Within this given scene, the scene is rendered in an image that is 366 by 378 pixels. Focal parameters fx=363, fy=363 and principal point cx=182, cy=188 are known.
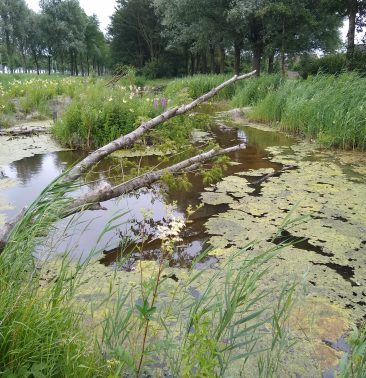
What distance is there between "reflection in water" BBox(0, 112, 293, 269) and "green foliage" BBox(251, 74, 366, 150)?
1.80 ft

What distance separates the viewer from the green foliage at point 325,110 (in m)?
5.51

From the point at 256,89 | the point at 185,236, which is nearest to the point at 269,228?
the point at 185,236

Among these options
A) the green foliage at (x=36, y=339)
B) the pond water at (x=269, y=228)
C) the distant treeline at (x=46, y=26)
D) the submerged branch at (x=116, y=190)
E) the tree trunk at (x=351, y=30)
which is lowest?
the pond water at (x=269, y=228)

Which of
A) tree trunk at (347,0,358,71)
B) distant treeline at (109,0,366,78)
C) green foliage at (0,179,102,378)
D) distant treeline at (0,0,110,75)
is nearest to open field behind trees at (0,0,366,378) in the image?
green foliage at (0,179,102,378)

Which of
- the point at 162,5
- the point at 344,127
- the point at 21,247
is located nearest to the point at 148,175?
the point at 21,247

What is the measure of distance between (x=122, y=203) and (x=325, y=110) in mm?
4086

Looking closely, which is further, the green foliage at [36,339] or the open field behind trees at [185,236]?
the open field behind trees at [185,236]

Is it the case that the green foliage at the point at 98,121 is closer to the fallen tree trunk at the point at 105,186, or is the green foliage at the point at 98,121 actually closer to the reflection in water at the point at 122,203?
the reflection in water at the point at 122,203

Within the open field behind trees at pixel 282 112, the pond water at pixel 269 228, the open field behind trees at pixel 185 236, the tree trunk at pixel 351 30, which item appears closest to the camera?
the open field behind trees at pixel 185 236

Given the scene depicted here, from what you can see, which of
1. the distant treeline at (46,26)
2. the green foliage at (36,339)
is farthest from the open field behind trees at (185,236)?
the distant treeline at (46,26)

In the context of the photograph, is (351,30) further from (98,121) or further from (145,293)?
(145,293)

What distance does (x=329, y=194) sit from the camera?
3795 mm

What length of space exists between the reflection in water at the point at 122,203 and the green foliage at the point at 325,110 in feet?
1.80

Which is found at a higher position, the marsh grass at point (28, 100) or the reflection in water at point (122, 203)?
the marsh grass at point (28, 100)
